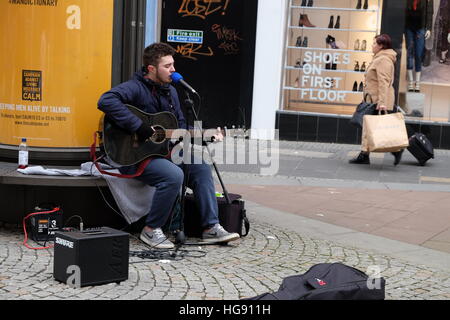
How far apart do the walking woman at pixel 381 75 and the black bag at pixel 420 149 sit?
760mm

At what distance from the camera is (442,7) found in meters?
13.0

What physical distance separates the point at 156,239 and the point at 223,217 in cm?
67

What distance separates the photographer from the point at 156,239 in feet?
20.0

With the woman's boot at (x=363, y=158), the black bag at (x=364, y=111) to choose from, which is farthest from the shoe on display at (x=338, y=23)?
the woman's boot at (x=363, y=158)

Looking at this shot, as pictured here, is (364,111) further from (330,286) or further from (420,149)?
(330,286)

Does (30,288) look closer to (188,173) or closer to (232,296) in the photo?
(232,296)

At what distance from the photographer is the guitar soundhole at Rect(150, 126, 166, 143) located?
623cm

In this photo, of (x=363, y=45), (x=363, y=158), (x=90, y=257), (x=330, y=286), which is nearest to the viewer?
(x=330, y=286)

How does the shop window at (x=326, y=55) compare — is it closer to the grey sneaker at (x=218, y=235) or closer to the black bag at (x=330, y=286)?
the grey sneaker at (x=218, y=235)

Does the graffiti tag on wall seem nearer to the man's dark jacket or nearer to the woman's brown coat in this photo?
the woman's brown coat

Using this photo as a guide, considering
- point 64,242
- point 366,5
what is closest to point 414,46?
point 366,5
